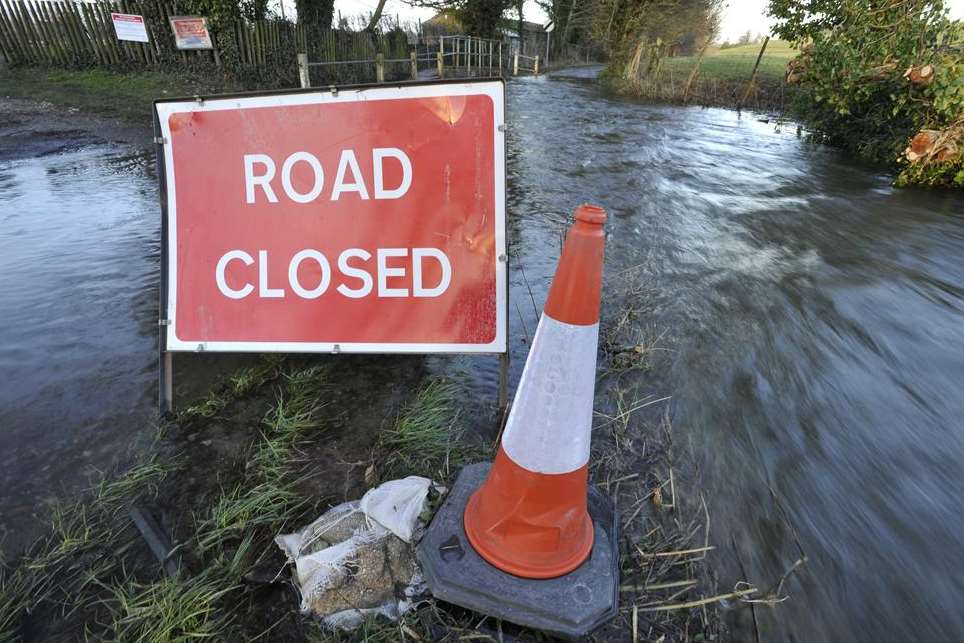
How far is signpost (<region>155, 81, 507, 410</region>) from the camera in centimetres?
224

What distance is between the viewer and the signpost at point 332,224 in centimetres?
224

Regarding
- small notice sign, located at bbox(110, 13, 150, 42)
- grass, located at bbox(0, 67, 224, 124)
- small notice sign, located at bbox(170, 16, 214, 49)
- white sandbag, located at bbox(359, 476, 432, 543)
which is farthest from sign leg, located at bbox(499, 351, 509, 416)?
small notice sign, located at bbox(110, 13, 150, 42)

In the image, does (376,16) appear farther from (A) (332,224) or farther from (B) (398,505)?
(B) (398,505)

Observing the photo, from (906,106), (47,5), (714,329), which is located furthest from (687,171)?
(47,5)

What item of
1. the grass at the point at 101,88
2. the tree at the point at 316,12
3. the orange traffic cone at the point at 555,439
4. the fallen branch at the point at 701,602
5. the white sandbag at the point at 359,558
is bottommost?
the grass at the point at 101,88

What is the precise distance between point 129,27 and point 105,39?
999 mm

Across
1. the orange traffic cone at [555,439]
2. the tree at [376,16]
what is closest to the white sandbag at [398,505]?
the orange traffic cone at [555,439]

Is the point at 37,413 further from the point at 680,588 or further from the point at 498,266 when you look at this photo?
the point at 680,588

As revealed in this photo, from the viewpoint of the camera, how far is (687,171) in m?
8.16

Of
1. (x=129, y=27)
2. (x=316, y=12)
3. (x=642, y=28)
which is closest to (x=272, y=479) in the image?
(x=129, y=27)

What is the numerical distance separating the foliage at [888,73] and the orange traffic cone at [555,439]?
845 cm

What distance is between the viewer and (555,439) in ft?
5.17

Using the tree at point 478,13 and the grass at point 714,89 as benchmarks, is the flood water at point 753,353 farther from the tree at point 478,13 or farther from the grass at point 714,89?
the tree at point 478,13

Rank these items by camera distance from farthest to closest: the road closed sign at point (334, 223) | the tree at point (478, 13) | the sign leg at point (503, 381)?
1. the tree at point (478, 13)
2. the sign leg at point (503, 381)
3. the road closed sign at point (334, 223)
